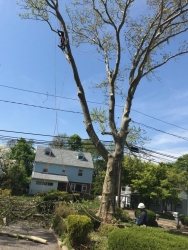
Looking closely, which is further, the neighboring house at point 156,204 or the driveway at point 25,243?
the neighboring house at point 156,204

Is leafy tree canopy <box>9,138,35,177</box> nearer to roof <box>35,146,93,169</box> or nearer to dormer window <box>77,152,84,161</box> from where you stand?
roof <box>35,146,93,169</box>

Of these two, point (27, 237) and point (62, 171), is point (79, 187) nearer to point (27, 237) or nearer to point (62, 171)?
point (62, 171)

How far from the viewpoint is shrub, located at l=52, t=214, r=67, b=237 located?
8603mm

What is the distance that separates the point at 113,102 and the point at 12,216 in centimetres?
655

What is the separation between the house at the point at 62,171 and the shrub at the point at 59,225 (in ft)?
83.1

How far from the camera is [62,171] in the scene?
37438mm

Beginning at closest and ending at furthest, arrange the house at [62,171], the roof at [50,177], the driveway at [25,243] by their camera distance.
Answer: the driveway at [25,243] < the roof at [50,177] < the house at [62,171]

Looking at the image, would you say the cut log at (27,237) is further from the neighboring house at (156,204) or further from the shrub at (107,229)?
the neighboring house at (156,204)

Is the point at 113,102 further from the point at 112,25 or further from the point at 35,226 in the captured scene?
the point at 35,226

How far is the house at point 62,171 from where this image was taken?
34.9 metres

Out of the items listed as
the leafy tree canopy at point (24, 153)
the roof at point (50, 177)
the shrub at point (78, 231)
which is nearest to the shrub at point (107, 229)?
the shrub at point (78, 231)

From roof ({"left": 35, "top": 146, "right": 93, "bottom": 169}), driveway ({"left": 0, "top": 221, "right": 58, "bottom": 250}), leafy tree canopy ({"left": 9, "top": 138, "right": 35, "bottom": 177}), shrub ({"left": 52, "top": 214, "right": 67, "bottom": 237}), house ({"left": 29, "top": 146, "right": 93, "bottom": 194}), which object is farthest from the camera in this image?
leafy tree canopy ({"left": 9, "top": 138, "right": 35, "bottom": 177})

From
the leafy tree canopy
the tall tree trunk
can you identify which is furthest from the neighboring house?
the tall tree trunk

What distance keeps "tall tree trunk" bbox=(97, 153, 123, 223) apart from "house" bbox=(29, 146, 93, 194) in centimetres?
2504
